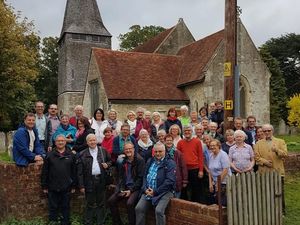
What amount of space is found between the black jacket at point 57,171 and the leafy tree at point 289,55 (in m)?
50.1

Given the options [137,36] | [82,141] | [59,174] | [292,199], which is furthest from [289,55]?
[59,174]

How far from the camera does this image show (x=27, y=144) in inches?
306

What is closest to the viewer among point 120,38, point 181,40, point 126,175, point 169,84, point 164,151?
point 164,151

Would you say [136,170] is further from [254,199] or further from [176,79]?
[176,79]

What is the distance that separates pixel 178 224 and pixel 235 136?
1.91 m

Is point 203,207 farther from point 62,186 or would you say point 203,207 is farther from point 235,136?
point 62,186

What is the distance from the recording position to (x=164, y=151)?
7.26 meters

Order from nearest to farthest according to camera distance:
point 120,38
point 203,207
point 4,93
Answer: point 203,207 → point 4,93 → point 120,38

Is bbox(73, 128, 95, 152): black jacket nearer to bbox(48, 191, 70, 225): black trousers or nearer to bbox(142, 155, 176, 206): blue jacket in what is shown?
bbox(48, 191, 70, 225): black trousers

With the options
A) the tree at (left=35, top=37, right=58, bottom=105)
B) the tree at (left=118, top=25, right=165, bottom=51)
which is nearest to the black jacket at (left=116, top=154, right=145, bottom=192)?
the tree at (left=118, top=25, right=165, bottom=51)

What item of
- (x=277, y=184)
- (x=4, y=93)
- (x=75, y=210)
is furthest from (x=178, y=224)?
(x=4, y=93)

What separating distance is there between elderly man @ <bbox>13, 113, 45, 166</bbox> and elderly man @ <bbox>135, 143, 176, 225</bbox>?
2.18 meters

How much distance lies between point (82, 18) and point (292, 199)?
39324mm

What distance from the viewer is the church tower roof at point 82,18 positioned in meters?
44.8
